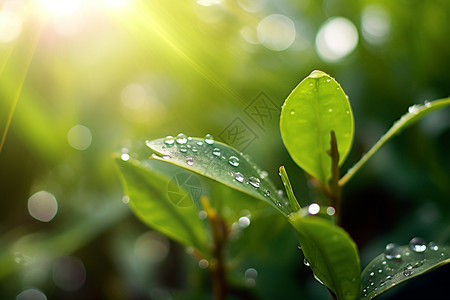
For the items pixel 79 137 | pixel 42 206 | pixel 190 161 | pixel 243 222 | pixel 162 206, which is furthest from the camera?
pixel 79 137

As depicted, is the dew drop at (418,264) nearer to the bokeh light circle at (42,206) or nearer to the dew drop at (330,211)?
the dew drop at (330,211)

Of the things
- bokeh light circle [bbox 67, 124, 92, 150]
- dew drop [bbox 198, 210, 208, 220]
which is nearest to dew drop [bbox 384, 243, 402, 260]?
dew drop [bbox 198, 210, 208, 220]

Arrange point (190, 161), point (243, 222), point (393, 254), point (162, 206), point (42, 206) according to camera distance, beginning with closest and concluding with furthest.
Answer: point (190, 161)
point (393, 254)
point (162, 206)
point (243, 222)
point (42, 206)

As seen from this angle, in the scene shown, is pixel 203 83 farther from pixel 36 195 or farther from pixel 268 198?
pixel 268 198

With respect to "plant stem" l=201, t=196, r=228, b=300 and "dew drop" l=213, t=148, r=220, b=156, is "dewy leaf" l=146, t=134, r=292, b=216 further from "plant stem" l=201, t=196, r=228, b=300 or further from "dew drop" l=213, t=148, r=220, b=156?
"plant stem" l=201, t=196, r=228, b=300

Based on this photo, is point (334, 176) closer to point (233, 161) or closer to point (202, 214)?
point (233, 161)

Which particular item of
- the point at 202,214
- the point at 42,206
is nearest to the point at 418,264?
the point at 202,214

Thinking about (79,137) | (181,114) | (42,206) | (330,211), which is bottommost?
(42,206)
